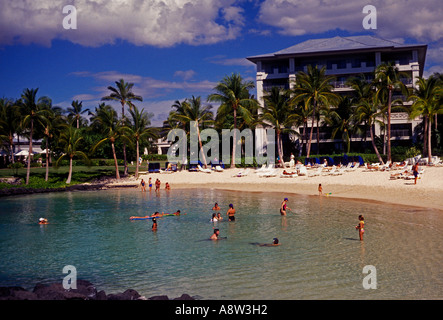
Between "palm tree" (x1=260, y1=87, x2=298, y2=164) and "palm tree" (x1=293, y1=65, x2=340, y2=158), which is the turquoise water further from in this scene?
"palm tree" (x1=293, y1=65, x2=340, y2=158)

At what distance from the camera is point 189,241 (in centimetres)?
1764

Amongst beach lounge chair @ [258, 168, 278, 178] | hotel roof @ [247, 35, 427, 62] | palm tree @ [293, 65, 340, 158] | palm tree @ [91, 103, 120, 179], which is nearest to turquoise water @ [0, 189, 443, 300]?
beach lounge chair @ [258, 168, 278, 178]

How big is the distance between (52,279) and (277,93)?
38.5m

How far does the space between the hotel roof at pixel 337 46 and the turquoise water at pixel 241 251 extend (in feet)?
115

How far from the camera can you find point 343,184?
3316 cm

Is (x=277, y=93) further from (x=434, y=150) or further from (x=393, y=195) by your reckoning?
(x=393, y=195)

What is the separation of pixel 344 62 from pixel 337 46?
98.0 inches

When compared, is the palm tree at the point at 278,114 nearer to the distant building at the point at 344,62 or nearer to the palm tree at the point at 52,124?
the distant building at the point at 344,62

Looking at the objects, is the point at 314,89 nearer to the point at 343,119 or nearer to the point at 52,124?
the point at 343,119

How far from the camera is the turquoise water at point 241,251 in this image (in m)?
11.5

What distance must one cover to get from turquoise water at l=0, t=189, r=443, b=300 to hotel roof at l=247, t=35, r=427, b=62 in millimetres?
35127
